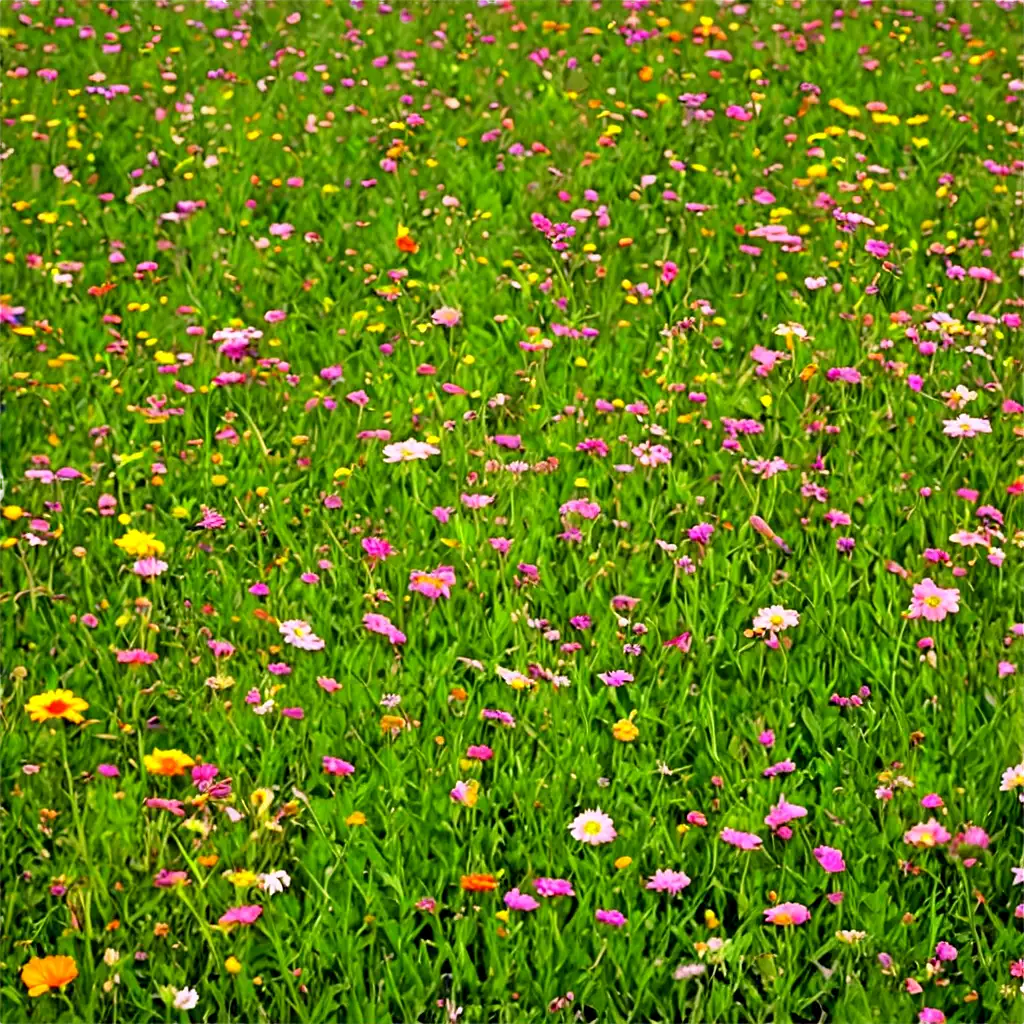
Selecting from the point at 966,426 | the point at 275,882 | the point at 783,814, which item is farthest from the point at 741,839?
the point at 966,426

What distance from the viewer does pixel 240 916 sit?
2.41 meters

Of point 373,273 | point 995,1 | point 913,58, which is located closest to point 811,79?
point 913,58

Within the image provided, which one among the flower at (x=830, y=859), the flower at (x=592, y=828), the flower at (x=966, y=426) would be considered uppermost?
the flower at (x=966, y=426)

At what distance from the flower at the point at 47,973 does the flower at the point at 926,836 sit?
1.45m

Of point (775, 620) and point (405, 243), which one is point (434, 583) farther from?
point (405, 243)

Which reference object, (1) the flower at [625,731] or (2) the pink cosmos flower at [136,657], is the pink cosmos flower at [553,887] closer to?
(1) the flower at [625,731]

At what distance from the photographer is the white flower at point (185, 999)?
2285mm

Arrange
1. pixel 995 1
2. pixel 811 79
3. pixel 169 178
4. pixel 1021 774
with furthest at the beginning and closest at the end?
pixel 995 1
pixel 811 79
pixel 169 178
pixel 1021 774

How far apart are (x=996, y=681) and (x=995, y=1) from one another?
18.5 feet

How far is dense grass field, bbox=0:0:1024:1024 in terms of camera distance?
96.5 inches

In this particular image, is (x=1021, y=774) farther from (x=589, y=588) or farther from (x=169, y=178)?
(x=169, y=178)

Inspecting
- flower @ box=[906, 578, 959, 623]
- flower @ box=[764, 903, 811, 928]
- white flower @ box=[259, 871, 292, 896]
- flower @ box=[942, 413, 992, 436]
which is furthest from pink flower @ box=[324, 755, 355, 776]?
flower @ box=[942, 413, 992, 436]

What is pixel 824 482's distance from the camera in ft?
12.1

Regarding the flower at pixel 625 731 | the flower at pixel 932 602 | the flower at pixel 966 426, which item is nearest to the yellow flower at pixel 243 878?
the flower at pixel 625 731
